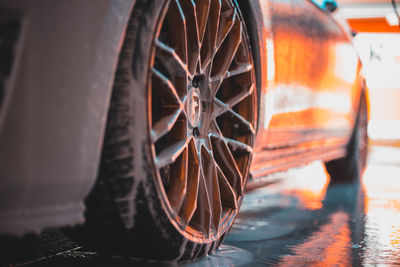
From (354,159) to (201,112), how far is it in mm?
3516

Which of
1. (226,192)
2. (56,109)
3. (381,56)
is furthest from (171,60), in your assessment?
(381,56)

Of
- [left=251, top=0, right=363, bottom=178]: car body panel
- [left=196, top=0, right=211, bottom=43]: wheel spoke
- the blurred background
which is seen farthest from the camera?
→ the blurred background

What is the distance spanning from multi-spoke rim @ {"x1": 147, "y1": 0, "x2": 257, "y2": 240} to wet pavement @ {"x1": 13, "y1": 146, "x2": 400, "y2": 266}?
0.28 metres

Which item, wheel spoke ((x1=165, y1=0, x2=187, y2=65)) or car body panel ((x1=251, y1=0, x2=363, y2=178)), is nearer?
wheel spoke ((x1=165, y1=0, x2=187, y2=65))

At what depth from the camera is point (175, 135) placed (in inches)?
77.3

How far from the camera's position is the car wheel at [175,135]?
1.57 meters

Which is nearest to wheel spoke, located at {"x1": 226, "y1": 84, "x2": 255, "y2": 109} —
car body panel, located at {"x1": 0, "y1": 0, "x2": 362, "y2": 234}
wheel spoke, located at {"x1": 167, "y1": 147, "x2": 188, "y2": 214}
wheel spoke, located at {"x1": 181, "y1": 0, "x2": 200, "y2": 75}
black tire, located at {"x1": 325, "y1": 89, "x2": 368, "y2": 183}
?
wheel spoke, located at {"x1": 181, "y1": 0, "x2": 200, "y2": 75}

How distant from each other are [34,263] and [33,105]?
3.29ft

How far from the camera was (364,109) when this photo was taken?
18.1 ft

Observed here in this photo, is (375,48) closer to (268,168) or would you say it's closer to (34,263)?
(268,168)

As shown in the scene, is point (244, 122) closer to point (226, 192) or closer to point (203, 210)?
point (226, 192)

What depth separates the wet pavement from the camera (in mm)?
2213

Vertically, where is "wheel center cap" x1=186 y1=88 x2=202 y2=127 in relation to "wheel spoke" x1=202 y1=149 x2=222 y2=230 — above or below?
above

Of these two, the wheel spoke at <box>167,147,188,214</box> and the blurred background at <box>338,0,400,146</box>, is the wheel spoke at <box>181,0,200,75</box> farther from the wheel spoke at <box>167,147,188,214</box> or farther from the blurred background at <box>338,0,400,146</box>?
the blurred background at <box>338,0,400,146</box>
